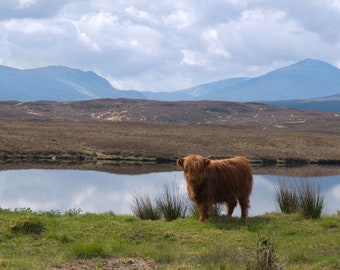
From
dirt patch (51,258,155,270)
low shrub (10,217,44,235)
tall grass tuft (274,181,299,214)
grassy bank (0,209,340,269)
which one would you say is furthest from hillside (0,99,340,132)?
dirt patch (51,258,155,270)

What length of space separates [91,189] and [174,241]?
15.2 m

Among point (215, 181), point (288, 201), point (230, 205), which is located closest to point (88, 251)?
point (215, 181)

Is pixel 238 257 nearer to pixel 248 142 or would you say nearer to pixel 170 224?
pixel 170 224

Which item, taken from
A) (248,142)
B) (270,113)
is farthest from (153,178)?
(270,113)

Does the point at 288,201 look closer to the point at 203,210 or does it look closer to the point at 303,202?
the point at 303,202

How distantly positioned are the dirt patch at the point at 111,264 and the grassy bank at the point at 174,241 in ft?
0.29

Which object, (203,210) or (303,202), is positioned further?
(303,202)

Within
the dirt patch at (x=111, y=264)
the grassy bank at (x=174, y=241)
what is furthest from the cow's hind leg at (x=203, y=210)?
the dirt patch at (x=111, y=264)

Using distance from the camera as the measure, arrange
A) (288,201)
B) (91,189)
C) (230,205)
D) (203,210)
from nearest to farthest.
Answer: (203,210)
(230,205)
(288,201)
(91,189)

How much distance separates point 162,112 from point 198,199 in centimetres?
10669

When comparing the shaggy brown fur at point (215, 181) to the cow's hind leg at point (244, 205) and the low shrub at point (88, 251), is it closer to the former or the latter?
the cow's hind leg at point (244, 205)

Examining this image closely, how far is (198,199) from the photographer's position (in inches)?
469

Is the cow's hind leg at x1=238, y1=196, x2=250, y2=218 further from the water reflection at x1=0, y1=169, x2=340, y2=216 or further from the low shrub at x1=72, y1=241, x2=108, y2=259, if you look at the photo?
the low shrub at x1=72, y1=241, x2=108, y2=259

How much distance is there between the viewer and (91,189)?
80.2ft
